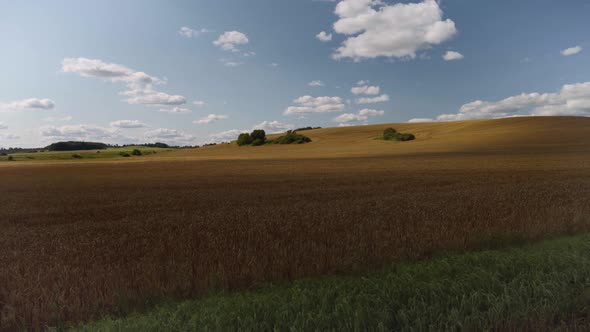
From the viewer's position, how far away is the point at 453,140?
66500 mm

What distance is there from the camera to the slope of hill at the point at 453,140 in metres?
52.9

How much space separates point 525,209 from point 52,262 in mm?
10845

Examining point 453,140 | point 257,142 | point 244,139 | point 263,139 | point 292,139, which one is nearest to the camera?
point 453,140

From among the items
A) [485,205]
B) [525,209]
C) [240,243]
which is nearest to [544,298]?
[240,243]

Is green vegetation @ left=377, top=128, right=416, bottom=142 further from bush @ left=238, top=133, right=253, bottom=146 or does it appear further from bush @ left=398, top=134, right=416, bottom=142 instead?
bush @ left=238, top=133, right=253, bottom=146

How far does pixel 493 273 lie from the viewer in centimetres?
488

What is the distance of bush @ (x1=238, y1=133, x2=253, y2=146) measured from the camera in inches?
3797

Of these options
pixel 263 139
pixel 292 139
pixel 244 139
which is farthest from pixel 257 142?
pixel 292 139

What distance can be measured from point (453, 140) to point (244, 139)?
173 ft

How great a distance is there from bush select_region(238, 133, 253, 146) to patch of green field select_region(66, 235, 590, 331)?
9263cm

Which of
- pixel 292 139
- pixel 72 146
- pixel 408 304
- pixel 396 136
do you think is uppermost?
pixel 72 146

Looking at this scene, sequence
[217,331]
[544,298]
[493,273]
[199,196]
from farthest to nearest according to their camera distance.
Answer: [199,196] < [493,273] < [544,298] < [217,331]

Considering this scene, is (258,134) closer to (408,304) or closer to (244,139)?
(244,139)

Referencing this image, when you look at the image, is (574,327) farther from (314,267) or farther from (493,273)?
(314,267)
